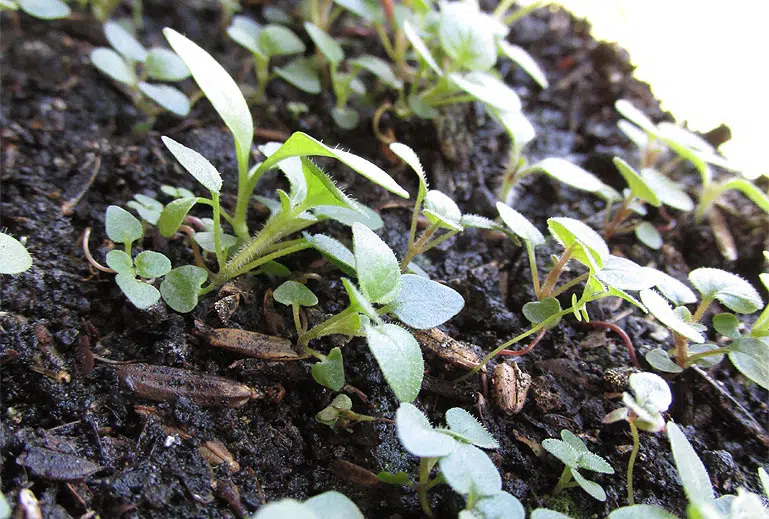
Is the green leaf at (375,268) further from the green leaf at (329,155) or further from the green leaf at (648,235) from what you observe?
the green leaf at (648,235)

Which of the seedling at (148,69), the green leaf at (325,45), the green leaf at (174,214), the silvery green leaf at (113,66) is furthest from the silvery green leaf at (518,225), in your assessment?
the silvery green leaf at (113,66)

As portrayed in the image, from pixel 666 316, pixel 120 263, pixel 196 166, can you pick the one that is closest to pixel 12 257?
pixel 120 263

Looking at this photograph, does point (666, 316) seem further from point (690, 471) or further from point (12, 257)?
point (12, 257)

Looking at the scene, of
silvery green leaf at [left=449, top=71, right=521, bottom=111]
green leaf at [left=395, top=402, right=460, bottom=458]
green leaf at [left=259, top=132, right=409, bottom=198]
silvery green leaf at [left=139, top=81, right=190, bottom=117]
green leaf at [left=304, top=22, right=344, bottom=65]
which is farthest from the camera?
green leaf at [left=304, top=22, right=344, bottom=65]

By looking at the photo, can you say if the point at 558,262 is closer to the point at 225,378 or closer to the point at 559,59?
the point at 225,378

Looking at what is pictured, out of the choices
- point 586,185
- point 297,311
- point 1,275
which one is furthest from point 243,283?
point 586,185

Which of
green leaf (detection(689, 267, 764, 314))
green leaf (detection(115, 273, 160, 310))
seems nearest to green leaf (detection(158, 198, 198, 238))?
green leaf (detection(115, 273, 160, 310))

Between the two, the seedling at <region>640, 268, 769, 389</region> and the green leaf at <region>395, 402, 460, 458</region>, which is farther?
the seedling at <region>640, 268, 769, 389</region>

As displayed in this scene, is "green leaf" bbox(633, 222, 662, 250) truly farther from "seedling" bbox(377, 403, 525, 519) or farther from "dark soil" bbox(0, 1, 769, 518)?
"seedling" bbox(377, 403, 525, 519)
